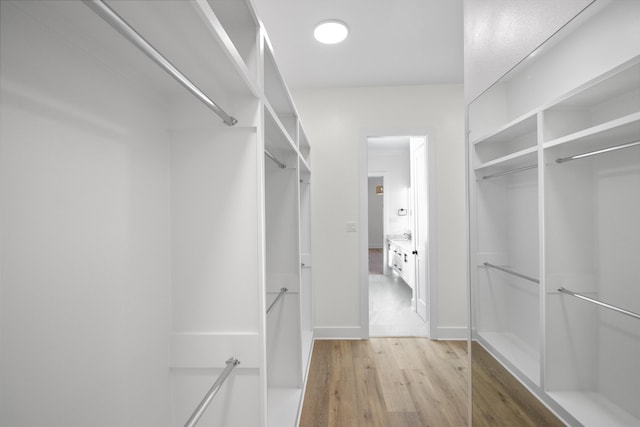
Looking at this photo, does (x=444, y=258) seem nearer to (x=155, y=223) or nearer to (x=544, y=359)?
(x=544, y=359)

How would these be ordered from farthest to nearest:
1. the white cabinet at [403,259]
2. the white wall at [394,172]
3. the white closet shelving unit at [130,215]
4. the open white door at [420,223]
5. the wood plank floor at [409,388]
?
the white wall at [394,172], the white cabinet at [403,259], the open white door at [420,223], the wood plank floor at [409,388], the white closet shelving unit at [130,215]

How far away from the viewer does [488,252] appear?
4.13ft

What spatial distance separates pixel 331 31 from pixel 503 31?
1.29 meters

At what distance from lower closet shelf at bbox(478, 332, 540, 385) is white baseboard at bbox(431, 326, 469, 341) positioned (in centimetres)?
176

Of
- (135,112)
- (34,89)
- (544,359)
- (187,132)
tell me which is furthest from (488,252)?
(34,89)

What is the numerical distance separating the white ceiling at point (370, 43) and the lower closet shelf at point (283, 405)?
7.38 ft

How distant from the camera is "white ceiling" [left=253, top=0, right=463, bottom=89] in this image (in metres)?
1.87

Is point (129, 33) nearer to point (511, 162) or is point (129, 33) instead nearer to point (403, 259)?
point (511, 162)

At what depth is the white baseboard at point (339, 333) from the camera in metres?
2.95

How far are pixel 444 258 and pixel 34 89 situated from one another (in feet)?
10.2

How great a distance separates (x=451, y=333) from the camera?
2887 millimetres

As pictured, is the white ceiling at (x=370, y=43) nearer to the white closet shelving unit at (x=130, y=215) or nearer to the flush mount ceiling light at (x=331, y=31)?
the flush mount ceiling light at (x=331, y=31)

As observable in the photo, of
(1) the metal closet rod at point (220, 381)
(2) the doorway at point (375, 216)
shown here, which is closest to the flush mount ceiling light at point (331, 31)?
(1) the metal closet rod at point (220, 381)

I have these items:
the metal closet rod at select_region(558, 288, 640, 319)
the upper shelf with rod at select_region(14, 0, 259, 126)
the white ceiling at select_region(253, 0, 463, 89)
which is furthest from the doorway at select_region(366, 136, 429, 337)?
the upper shelf with rod at select_region(14, 0, 259, 126)
